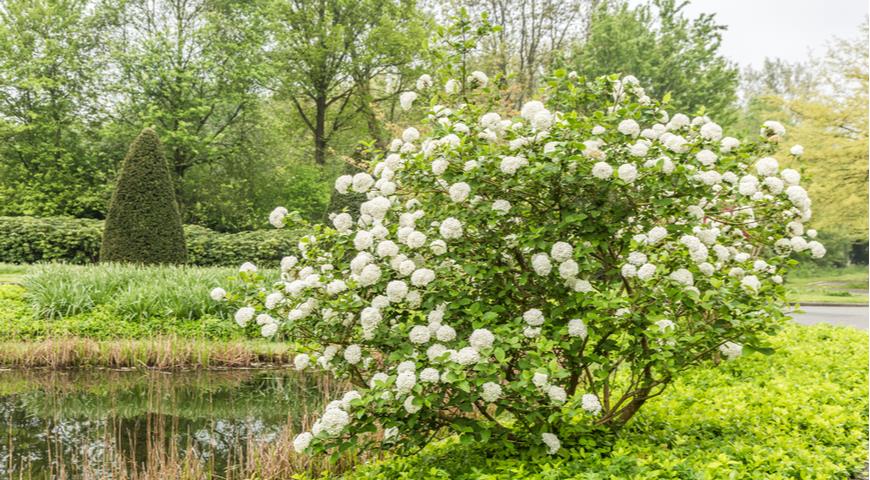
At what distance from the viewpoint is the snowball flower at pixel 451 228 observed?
3.29 metres

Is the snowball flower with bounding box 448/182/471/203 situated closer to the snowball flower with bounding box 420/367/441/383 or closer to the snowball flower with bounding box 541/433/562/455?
the snowball flower with bounding box 420/367/441/383

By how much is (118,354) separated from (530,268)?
23.0 ft

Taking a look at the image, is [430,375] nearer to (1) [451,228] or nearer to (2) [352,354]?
(2) [352,354]

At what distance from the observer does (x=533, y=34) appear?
24812 mm

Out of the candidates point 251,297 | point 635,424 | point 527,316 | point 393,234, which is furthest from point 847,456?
point 251,297

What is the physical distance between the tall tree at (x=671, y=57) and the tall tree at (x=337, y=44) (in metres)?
7.27

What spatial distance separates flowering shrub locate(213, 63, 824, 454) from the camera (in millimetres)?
3205

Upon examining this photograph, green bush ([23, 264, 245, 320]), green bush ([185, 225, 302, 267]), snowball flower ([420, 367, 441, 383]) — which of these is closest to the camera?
snowball flower ([420, 367, 441, 383])

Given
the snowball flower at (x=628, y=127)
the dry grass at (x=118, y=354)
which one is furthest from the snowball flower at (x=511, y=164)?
the dry grass at (x=118, y=354)

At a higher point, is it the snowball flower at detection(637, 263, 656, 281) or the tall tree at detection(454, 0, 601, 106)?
the tall tree at detection(454, 0, 601, 106)

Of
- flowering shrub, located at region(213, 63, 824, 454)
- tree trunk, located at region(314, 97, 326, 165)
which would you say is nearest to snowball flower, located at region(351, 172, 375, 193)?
flowering shrub, located at region(213, 63, 824, 454)

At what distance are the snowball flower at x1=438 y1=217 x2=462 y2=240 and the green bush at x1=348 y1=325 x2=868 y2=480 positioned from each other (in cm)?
129

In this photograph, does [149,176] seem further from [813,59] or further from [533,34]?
[813,59]

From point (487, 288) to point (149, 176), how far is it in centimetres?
1225
